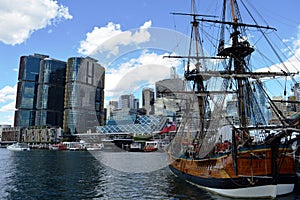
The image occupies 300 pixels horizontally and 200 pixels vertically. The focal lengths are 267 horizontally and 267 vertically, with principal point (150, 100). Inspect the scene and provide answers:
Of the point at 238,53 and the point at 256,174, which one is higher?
the point at 238,53

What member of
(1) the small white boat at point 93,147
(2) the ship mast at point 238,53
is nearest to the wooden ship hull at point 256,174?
(2) the ship mast at point 238,53

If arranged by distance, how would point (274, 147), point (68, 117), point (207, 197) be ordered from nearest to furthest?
point (274, 147) < point (207, 197) < point (68, 117)

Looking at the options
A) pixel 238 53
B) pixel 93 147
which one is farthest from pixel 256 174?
pixel 93 147

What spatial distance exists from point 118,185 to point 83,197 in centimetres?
718

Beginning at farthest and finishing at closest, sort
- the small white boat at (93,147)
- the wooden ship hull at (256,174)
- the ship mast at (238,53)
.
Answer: the small white boat at (93,147) → the ship mast at (238,53) → the wooden ship hull at (256,174)

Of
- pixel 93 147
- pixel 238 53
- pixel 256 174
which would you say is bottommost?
pixel 93 147

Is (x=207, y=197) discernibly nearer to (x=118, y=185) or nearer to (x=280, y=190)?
(x=280, y=190)

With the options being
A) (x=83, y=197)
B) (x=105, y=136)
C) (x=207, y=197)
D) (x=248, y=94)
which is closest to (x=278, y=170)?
(x=207, y=197)

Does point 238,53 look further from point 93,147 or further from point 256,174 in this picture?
point 93,147

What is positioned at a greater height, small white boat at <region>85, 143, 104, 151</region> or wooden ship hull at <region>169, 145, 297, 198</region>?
wooden ship hull at <region>169, 145, 297, 198</region>

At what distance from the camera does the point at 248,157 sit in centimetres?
2228

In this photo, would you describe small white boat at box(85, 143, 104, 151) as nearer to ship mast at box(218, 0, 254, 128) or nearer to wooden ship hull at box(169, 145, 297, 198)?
ship mast at box(218, 0, 254, 128)

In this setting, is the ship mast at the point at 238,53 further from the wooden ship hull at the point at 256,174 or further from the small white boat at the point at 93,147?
the small white boat at the point at 93,147

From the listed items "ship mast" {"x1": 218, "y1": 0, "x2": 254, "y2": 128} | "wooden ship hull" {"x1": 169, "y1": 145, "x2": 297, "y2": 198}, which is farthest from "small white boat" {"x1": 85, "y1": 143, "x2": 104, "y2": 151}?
"wooden ship hull" {"x1": 169, "y1": 145, "x2": 297, "y2": 198}
